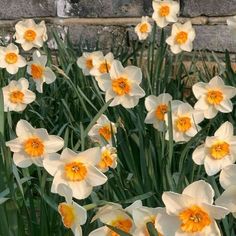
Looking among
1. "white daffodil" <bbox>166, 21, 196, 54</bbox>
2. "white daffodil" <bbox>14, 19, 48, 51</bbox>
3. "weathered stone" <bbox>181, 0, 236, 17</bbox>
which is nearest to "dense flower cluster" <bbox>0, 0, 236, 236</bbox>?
"white daffodil" <bbox>14, 19, 48, 51</bbox>

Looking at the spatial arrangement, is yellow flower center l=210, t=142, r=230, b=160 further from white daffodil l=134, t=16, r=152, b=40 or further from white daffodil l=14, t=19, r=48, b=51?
white daffodil l=134, t=16, r=152, b=40

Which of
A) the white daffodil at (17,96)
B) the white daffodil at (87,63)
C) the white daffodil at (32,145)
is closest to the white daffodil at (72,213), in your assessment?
the white daffodil at (32,145)

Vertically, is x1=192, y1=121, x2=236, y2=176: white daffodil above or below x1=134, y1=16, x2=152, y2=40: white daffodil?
below

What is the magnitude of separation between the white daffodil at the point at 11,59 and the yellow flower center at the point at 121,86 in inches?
30.5

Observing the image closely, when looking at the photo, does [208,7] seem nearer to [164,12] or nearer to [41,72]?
[164,12]

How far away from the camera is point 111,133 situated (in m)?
1.60

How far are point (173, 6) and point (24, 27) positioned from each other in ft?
2.42

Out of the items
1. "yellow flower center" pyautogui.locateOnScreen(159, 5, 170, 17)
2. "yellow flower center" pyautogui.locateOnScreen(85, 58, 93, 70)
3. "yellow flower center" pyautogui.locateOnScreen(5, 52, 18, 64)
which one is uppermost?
"yellow flower center" pyautogui.locateOnScreen(159, 5, 170, 17)

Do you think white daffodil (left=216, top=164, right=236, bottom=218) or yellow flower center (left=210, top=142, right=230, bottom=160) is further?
yellow flower center (left=210, top=142, right=230, bottom=160)

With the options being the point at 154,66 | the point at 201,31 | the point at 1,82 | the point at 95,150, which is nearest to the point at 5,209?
the point at 95,150

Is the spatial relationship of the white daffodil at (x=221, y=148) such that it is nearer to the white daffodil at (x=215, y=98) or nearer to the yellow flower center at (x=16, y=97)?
the white daffodil at (x=215, y=98)

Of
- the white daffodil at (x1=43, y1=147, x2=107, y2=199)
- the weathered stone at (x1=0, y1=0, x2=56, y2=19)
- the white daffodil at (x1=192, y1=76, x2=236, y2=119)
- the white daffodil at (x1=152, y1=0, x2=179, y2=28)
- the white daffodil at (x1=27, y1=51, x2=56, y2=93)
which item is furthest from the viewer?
the weathered stone at (x1=0, y1=0, x2=56, y2=19)

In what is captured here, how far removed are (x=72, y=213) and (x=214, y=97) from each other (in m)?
0.78

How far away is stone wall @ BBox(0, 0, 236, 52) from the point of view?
11.1 ft
